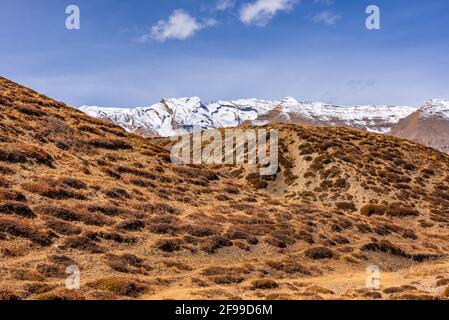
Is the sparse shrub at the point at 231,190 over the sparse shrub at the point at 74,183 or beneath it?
beneath

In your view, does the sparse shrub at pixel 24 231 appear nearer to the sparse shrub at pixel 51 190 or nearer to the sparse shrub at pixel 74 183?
the sparse shrub at pixel 51 190

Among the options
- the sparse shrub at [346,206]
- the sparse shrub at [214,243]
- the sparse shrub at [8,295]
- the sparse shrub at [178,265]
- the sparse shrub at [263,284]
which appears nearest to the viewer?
the sparse shrub at [8,295]

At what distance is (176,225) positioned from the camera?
125 feet

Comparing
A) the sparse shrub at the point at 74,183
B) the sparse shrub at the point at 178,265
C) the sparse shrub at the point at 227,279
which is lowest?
the sparse shrub at the point at 227,279

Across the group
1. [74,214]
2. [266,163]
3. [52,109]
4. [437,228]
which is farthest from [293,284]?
[266,163]

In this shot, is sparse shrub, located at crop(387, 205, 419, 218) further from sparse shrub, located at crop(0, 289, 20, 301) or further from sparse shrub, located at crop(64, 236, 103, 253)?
sparse shrub, located at crop(0, 289, 20, 301)

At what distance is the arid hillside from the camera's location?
26719 millimetres

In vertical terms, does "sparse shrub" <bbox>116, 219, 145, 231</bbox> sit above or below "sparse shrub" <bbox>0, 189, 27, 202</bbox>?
below

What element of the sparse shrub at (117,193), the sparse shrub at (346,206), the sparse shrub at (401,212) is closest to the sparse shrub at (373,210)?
the sparse shrub at (401,212)

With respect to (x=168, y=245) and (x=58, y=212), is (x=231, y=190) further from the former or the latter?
(x=58, y=212)

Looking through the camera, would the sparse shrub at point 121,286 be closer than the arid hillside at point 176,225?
Yes

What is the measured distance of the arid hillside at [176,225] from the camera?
26.7 meters

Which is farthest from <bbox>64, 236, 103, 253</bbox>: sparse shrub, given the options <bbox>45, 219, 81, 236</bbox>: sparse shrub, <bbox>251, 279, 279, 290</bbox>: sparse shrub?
<bbox>251, 279, 279, 290</bbox>: sparse shrub
